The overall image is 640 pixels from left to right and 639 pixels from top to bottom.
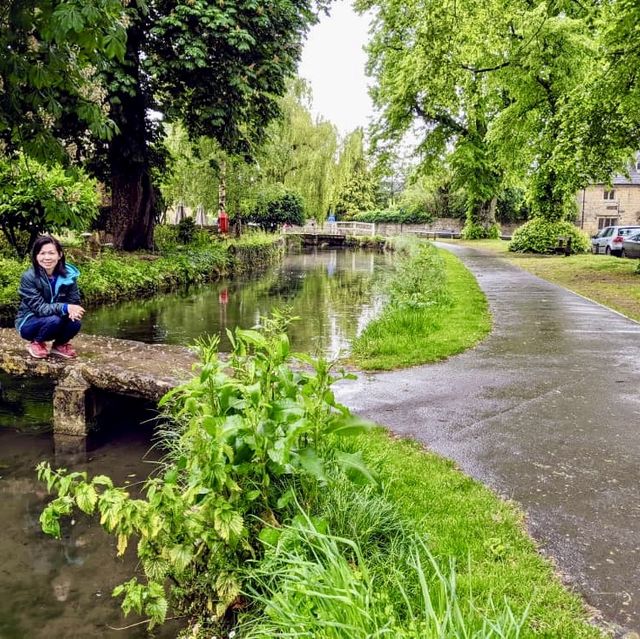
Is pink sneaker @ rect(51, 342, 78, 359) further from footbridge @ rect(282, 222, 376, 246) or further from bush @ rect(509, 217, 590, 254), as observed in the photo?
footbridge @ rect(282, 222, 376, 246)

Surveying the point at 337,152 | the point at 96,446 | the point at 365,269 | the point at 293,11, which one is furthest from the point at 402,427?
the point at 337,152

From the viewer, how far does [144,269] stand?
17125 mm

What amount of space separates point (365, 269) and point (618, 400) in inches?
868

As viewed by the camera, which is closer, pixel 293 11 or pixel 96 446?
pixel 96 446

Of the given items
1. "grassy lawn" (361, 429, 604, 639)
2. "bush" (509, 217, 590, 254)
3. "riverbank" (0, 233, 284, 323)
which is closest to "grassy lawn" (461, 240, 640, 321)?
"bush" (509, 217, 590, 254)

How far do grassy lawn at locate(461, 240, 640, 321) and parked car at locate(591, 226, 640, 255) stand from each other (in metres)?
3.40

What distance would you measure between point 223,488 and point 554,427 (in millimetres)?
3419

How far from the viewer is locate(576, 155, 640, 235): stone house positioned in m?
51.5

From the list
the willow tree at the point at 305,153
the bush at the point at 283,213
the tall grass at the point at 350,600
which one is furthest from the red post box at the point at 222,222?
the tall grass at the point at 350,600

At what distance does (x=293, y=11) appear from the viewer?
16094 millimetres

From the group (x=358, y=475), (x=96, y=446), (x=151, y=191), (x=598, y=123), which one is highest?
(x=598, y=123)

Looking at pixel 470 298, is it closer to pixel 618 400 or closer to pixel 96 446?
pixel 618 400

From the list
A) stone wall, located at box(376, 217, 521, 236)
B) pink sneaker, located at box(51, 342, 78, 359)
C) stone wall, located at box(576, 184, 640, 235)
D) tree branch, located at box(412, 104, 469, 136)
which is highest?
tree branch, located at box(412, 104, 469, 136)

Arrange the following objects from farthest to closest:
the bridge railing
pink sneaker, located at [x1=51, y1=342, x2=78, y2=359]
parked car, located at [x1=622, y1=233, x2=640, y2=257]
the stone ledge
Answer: the bridge railing, parked car, located at [x1=622, y1=233, x2=640, y2=257], pink sneaker, located at [x1=51, y1=342, x2=78, y2=359], the stone ledge
